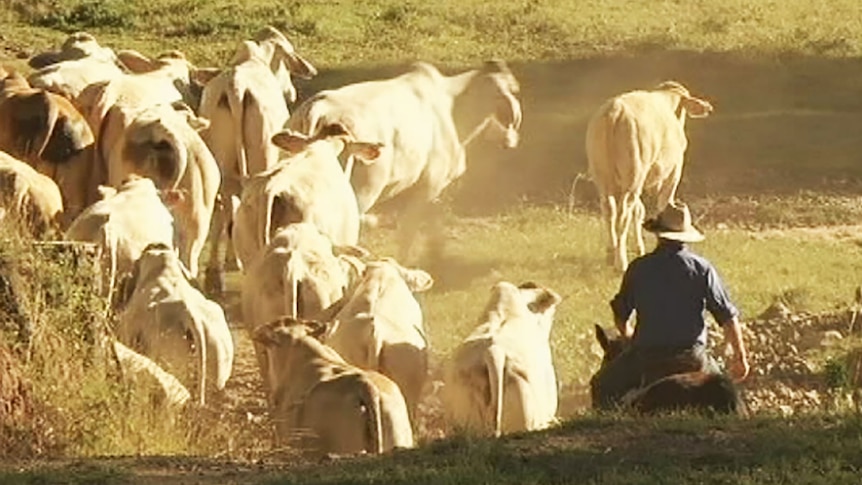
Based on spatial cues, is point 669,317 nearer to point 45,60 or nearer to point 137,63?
point 137,63

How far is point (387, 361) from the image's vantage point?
13008mm

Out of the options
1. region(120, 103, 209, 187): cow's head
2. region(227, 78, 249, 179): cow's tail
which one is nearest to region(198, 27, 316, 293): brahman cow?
region(227, 78, 249, 179): cow's tail

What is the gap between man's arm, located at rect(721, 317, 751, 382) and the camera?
12648 mm

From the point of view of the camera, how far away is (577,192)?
73.5 feet

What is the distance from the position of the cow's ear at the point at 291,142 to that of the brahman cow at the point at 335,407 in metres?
4.47

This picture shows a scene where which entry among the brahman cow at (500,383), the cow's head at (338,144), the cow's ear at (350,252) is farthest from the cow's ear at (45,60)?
the brahman cow at (500,383)

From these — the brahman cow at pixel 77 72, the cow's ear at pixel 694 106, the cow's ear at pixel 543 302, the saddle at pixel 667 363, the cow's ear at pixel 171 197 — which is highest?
the brahman cow at pixel 77 72

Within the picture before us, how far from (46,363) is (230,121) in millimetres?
6989

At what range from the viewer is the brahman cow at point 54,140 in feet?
55.7

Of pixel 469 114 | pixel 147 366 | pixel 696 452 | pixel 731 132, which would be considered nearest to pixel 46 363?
pixel 147 366

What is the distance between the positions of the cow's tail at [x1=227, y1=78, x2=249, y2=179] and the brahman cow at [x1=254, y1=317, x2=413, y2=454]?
5.97 metres

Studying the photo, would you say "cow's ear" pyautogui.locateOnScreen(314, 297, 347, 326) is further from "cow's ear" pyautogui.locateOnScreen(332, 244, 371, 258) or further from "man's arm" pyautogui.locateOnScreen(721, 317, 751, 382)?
"man's arm" pyautogui.locateOnScreen(721, 317, 751, 382)

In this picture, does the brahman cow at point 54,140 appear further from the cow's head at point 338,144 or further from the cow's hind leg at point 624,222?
the cow's hind leg at point 624,222

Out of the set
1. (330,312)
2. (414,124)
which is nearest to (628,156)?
(414,124)
